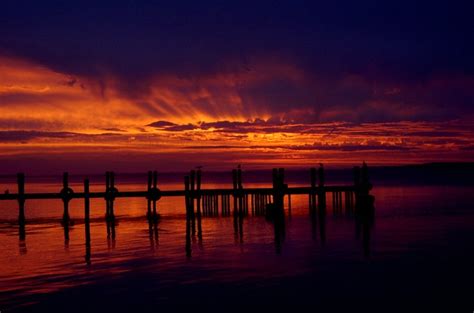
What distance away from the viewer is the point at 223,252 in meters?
23.0

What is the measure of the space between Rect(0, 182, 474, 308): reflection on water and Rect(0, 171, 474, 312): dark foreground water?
5 cm

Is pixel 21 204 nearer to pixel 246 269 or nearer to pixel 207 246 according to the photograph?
pixel 207 246

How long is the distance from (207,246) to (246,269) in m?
5.68

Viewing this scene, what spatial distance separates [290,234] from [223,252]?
243 inches

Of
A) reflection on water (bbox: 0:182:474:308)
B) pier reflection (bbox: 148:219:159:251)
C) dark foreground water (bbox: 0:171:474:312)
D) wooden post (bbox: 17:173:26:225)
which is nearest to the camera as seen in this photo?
dark foreground water (bbox: 0:171:474:312)

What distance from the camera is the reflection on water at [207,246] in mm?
18516

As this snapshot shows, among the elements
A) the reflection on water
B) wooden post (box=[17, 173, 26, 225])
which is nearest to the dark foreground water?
the reflection on water

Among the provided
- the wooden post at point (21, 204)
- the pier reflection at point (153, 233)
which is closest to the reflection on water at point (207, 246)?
the pier reflection at point (153, 233)

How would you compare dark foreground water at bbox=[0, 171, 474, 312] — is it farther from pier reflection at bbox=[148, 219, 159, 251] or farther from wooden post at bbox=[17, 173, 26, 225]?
wooden post at bbox=[17, 173, 26, 225]

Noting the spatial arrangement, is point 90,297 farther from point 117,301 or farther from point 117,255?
point 117,255

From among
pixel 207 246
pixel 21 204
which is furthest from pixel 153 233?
pixel 21 204

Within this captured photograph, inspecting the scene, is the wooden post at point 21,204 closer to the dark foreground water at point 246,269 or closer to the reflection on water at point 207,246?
the reflection on water at point 207,246

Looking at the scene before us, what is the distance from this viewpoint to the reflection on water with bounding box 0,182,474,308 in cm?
1852

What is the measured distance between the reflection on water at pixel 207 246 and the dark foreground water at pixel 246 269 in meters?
0.05
